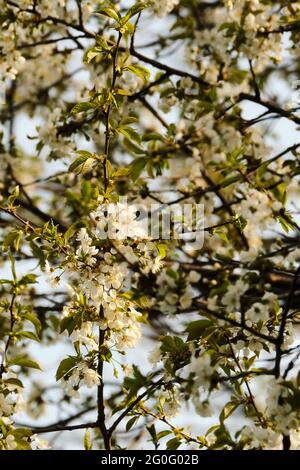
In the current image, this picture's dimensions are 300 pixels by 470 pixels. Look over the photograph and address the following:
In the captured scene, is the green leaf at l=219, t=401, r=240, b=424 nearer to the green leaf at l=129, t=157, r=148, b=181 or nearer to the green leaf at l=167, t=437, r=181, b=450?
the green leaf at l=167, t=437, r=181, b=450

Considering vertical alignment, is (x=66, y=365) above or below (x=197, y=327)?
below

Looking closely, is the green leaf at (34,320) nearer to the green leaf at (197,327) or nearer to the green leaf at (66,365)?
the green leaf at (66,365)

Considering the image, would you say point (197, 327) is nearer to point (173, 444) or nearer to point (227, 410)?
point (227, 410)

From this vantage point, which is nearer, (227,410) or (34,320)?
(227,410)

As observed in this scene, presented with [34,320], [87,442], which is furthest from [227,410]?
[34,320]

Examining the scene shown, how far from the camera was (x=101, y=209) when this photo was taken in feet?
9.03

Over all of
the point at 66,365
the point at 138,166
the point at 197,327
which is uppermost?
the point at 138,166

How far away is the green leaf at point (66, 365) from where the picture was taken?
9.07 ft

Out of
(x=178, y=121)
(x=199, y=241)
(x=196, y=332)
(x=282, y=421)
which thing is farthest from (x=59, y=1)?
(x=282, y=421)

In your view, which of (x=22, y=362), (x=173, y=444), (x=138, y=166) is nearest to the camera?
(x=173, y=444)

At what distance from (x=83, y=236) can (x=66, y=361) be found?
0.46m

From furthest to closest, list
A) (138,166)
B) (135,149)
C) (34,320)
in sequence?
(135,149), (138,166), (34,320)

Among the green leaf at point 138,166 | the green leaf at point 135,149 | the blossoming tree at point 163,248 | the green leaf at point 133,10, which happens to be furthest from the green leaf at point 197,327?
the green leaf at point 135,149

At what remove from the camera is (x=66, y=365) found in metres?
2.77
